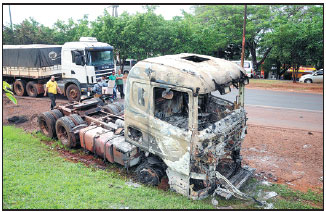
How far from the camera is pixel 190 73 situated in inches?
211

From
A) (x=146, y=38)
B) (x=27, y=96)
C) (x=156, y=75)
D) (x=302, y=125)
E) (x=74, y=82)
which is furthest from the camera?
(x=146, y=38)

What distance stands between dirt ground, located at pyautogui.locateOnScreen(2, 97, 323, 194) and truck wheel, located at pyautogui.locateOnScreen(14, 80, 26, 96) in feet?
18.7

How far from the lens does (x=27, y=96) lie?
17000mm

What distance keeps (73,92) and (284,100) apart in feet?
38.2

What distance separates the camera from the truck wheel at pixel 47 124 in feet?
30.0

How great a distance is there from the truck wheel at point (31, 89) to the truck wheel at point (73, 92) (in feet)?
7.84

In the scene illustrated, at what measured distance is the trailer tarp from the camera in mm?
15742

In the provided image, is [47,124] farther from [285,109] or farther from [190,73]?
[285,109]

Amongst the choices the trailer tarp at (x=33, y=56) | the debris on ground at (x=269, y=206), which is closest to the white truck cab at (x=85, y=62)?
the trailer tarp at (x=33, y=56)

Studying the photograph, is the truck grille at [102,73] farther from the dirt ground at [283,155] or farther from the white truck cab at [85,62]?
the dirt ground at [283,155]

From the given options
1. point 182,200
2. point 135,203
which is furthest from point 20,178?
point 182,200

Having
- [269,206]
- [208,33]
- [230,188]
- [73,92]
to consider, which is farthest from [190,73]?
[208,33]

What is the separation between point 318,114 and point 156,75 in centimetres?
1017

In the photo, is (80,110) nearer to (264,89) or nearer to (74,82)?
(74,82)
